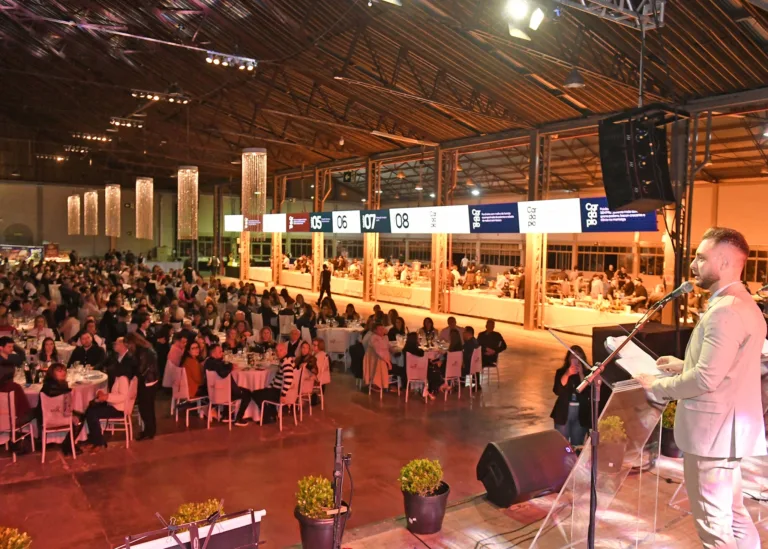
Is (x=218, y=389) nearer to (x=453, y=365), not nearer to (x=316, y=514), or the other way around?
(x=453, y=365)

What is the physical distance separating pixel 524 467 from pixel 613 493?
3.45 ft

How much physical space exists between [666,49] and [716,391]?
26.5ft

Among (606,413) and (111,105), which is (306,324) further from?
(111,105)

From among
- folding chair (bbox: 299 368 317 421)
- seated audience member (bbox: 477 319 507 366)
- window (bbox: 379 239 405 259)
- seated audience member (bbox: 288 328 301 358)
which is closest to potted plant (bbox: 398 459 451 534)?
folding chair (bbox: 299 368 317 421)

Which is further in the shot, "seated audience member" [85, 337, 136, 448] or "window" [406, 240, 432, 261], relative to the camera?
"window" [406, 240, 432, 261]

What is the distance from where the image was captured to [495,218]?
1402 cm

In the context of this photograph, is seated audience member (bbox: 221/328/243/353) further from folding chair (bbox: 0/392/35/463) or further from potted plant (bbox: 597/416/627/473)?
potted plant (bbox: 597/416/627/473)

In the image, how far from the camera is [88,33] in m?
13.4

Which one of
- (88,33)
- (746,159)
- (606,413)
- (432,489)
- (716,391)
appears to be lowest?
(432,489)

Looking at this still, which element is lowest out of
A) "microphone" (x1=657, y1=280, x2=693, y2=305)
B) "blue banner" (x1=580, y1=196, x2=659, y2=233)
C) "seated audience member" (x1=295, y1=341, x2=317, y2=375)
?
"seated audience member" (x1=295, y1=341, x2=317, y2=375)

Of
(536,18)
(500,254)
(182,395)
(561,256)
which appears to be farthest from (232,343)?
(500,254)

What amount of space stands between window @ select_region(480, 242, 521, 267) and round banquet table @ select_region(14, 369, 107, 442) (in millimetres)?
21447

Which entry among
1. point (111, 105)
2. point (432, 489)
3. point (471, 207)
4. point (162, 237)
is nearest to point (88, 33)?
point (111, 105)

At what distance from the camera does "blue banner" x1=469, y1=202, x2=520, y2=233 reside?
45.0 ft
